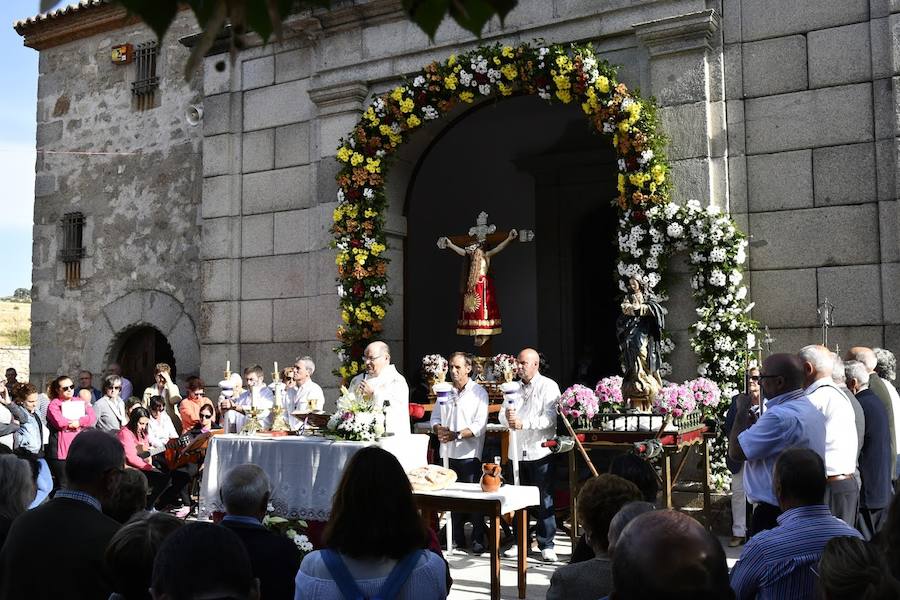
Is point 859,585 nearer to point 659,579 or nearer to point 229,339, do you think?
point 659,579

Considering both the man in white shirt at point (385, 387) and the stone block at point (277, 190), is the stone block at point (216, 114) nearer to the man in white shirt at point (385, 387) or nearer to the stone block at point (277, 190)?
the stone block at point (277, 190)

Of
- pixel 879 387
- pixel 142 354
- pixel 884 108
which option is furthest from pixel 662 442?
pixel 142 354

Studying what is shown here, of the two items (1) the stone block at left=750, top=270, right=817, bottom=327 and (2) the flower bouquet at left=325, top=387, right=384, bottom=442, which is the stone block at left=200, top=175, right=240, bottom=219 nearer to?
(2) the flower bouquet at left=325, top=387, right=384, bottom=442

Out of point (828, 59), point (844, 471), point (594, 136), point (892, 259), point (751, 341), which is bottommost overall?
point (844, 471)

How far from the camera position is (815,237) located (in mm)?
9336

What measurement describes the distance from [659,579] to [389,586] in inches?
57.4

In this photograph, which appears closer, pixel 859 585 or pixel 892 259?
pixel 859 585

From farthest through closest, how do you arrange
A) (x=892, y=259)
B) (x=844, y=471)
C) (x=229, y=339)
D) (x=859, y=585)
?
(x=229, y=339) → (x=892, y=259) → (x=844, y=471) → (x=859, y=585)

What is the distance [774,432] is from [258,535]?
2872 mm

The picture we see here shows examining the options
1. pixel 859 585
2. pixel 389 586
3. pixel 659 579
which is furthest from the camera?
pixel 389 586

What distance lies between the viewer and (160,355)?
15055 mm

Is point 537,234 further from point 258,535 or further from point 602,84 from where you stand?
point 258,535

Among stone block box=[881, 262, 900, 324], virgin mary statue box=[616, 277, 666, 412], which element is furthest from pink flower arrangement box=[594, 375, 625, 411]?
stone block box=[881, 262, 900, 324]

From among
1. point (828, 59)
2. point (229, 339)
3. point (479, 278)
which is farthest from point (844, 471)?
point (229, 339)
